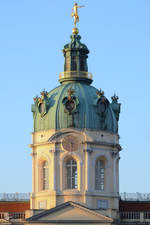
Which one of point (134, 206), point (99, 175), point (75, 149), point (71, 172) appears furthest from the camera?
point (134, 206)

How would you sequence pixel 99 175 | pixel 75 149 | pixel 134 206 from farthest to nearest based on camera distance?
pixel 134 206
pixel 99 175
pixel 75 149

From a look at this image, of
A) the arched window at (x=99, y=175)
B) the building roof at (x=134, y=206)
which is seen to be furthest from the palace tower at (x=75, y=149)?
the building roof at (x=134, y=206)

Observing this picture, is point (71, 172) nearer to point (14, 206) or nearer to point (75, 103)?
point (75, 103)

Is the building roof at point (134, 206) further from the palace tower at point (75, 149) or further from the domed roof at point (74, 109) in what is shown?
the domed roof at point (74, 109)

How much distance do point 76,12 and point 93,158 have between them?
62.7 ft

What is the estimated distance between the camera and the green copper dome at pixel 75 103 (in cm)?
10162

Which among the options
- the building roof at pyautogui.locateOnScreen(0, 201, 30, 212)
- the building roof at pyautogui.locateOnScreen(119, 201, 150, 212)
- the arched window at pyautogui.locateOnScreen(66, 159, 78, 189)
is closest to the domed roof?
the arched window at pyautogui.locateOnScreen(66, 159, 78, 189)

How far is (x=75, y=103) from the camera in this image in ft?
333

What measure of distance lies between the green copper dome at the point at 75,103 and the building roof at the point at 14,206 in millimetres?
9795

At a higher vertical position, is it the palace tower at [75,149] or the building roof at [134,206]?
the palace tower at [75,149]

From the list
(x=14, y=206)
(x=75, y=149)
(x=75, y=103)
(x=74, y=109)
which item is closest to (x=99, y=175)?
(x=75, y=149)

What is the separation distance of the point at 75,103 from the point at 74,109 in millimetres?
714

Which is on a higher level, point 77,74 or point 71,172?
point 77,74

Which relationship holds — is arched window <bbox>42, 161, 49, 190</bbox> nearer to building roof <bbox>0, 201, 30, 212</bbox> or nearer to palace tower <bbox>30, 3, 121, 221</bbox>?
palace tower <bbox>30, 3, 121, 221</bbox>
